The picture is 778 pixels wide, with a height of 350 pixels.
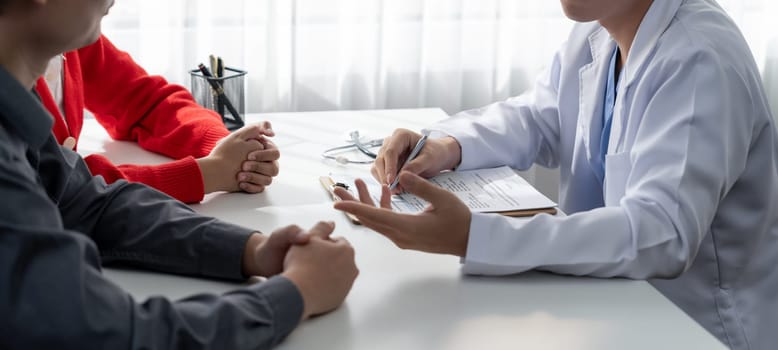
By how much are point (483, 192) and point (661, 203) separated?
1.07 ft

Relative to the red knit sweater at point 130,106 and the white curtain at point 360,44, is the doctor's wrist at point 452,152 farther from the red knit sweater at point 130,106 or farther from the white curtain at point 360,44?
the white curtain at point 360,44

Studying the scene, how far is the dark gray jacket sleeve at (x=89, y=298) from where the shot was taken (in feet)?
2.52

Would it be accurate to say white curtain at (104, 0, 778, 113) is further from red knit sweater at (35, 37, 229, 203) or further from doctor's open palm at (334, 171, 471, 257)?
doctor's open palm at (334, 171, 471, 257)

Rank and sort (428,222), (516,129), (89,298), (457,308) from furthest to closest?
(516,129) < (428,222) < (457,308) < (89,298)

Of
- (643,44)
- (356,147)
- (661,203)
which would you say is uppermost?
(643,44)

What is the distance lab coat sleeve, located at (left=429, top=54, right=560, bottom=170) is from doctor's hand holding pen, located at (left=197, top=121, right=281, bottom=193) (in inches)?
13.2

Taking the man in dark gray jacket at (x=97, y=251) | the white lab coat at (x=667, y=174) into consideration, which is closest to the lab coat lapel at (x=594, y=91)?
the white lab coat at (x=667, y=174)

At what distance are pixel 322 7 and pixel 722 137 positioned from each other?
1435 mm

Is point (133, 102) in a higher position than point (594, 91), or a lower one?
lower

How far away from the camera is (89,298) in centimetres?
79

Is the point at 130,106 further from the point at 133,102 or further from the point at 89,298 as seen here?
the point at 89,298

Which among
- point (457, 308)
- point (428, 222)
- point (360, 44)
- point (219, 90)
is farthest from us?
point (360, 44)

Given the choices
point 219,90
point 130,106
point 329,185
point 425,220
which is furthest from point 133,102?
point 425,220

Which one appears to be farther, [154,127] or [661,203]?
[154,127]
